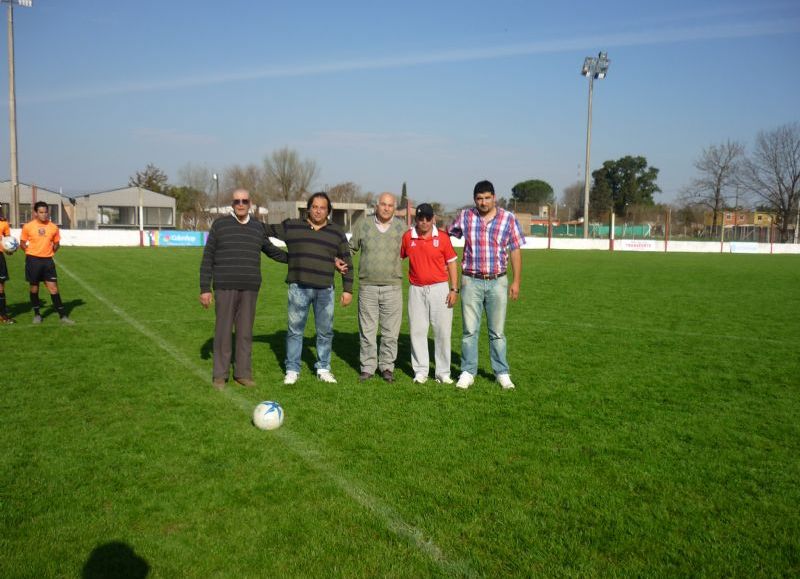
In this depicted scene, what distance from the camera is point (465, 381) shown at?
676 centimetres

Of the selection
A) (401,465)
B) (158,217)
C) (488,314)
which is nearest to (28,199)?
(158,217)

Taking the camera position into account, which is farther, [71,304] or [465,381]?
[71,304]

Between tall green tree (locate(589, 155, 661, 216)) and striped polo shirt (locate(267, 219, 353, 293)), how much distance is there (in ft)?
285

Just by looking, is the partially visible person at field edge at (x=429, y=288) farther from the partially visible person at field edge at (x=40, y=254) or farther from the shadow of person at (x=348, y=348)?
the partially visible person at field edge at (x=40, y=254)

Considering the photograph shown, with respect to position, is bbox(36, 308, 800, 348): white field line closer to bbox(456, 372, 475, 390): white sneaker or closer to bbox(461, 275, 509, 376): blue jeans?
bbox(461, 275, 509, 376): blue jeans

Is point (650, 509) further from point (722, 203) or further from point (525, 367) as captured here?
point (722, 203)

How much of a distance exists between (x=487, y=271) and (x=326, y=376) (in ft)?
6.92

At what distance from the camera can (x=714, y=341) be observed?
379 inches

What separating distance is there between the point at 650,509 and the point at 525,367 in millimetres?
3839

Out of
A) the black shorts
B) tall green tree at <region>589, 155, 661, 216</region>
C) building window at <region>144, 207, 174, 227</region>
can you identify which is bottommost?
the black shorts

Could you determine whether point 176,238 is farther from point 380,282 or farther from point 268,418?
point 268,418

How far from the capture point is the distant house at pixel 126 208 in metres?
47.3

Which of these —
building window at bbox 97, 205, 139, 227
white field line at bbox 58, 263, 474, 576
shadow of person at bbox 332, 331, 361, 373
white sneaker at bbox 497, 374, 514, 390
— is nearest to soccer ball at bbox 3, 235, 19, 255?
white field line at bbox 58, 263, 474, 576

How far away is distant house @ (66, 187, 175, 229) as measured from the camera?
155 feet
